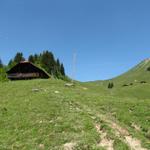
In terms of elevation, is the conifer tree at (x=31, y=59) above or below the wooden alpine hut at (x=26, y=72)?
above

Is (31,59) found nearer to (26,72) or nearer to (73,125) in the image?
(26,72)

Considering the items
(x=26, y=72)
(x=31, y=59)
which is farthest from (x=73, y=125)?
(x=31, y=59)

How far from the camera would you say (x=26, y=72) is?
80.5 m

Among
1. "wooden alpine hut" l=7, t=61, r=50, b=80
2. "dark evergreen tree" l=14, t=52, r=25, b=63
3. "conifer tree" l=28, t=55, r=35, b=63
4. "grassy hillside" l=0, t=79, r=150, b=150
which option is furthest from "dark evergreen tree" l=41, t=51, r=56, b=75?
"grassy hillside" l=0, t=79, r=150, b=150

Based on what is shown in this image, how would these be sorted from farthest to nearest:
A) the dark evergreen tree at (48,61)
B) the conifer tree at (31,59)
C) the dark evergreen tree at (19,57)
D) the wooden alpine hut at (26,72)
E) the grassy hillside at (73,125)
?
the conifer tree at (31,59) → the dark evergreen tree at (19,57) → the dark evergreen tree at (48,61) → the wooden alpine hut at (26,72) → the grassy hillside at (73,125)

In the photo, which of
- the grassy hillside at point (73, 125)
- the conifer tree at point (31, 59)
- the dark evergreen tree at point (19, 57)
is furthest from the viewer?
the conifer tree at point (31, 59)

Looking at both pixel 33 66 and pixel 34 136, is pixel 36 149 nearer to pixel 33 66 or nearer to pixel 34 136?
pixel 34 136

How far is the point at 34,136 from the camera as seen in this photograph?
19.7 m

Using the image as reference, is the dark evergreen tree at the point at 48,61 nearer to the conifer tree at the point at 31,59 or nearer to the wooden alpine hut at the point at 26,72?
the conifer tree at the point at 31,59

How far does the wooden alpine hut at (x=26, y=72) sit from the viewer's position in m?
80.0

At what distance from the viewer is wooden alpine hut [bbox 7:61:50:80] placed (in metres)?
80.0

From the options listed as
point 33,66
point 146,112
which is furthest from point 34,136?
point 33,66

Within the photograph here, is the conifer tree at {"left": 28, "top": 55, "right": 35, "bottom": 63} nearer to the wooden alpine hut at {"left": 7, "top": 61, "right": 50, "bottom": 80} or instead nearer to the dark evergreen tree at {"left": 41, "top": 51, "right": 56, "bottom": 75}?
the dark evergreen tree at {"left": 41, "top": 51, "right": 56, "bottom": 75}

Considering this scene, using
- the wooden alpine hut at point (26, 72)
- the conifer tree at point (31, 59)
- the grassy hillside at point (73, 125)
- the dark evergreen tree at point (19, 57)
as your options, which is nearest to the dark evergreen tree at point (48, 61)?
the conifer tree at point (31, 59)
